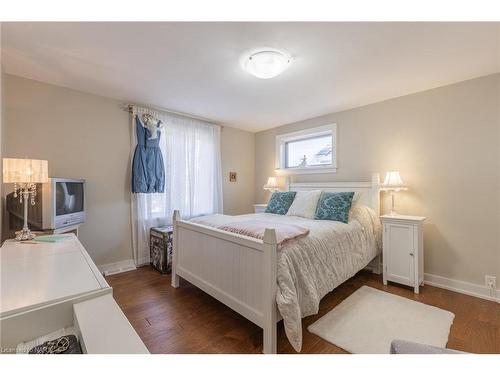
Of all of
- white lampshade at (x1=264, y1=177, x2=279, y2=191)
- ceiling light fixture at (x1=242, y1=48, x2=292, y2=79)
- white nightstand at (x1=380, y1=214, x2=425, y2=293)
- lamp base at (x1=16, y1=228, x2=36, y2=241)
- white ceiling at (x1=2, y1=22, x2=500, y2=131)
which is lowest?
white nightstand at (x1=380, y1=214, x2=425, y2=293)

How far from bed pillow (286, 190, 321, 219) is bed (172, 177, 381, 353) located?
1.52 ft

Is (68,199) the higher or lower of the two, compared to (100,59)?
lower

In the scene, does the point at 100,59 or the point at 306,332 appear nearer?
the point at 306,332

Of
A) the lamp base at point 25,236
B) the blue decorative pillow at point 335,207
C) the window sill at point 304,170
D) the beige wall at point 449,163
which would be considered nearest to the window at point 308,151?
the window sill at point 304,170

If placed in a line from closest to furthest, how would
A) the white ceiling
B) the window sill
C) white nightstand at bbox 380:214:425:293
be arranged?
the white ceiling, white nightstand at bbox 380:214:425:293, the window sill

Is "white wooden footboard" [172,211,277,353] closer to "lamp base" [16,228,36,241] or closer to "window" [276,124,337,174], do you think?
"lamp base" [16,228,36,241]

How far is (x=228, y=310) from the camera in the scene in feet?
6.48

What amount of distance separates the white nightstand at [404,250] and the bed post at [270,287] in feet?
5.82

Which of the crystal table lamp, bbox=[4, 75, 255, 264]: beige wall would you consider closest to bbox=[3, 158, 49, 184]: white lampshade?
the crystal table lamp

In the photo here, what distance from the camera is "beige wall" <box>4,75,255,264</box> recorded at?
7.38ft

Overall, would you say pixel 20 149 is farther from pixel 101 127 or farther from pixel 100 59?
pixel 100 59

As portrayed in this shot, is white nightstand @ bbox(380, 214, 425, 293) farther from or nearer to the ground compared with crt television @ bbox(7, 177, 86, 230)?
nearer to the ground

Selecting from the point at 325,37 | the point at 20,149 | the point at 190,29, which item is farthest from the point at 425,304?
the point at 20,149
